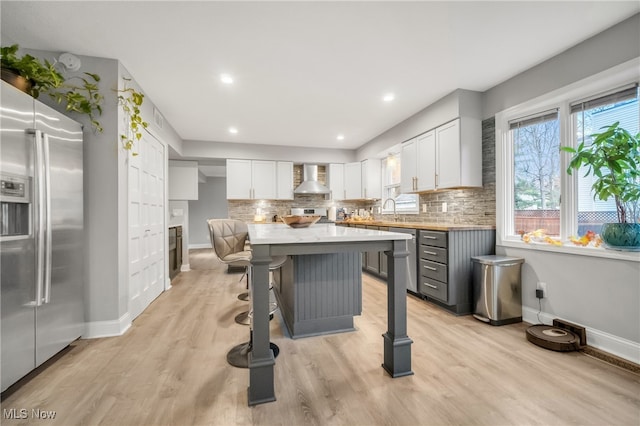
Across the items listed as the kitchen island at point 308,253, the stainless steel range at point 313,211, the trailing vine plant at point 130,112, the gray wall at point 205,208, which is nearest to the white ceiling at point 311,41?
the trailing vine plant at point 130,112

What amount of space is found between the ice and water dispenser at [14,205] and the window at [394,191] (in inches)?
173

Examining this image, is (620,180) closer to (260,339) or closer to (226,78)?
(260,339)

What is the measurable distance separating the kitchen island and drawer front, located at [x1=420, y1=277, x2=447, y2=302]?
1.40m

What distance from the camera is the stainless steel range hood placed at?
5.88 m

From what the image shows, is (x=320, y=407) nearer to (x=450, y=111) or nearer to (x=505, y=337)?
(x=505, y=337)

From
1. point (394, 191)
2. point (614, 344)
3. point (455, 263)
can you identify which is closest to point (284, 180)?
point (394, 191)

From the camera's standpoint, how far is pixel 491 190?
319 centimetres

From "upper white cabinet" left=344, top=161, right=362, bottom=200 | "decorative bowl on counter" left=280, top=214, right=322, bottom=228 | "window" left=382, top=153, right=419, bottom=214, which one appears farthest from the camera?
"upper white cabinet" left=344, top=161, right=362, bottom=200

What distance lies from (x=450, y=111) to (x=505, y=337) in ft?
8.00

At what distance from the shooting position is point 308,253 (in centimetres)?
165

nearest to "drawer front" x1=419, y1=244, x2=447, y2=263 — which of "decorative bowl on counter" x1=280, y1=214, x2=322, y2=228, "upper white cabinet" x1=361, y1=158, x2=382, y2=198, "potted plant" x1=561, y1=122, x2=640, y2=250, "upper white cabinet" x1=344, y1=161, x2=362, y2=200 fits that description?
"potted plant" x1=561, y1=122, x2=640, y2=250

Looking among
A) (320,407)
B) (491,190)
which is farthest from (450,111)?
(320,407)

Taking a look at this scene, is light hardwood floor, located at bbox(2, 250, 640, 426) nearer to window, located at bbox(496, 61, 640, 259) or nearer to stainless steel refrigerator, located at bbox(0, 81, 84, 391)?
stainless steel refrigerator, located at bbox(0, 81, 84, 391)

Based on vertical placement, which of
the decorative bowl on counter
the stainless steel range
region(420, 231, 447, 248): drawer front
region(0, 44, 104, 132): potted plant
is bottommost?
region(420, 231, 447, 248): drawer front
